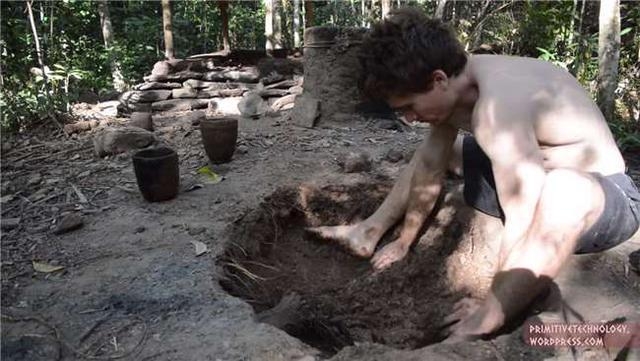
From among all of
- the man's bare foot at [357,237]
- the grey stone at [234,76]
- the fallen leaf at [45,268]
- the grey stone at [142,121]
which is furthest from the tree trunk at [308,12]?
the fallen leaf at [45,268]

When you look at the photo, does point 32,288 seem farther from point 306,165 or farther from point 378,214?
point 306,165

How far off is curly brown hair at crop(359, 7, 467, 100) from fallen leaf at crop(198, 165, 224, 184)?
5.67 feet

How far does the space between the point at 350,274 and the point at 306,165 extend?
1.10 metres

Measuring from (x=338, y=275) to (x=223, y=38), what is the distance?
7667 mm

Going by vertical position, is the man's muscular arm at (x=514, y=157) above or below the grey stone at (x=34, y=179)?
above

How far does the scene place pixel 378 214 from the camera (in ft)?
9.29

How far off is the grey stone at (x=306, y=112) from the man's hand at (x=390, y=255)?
7.87 ft

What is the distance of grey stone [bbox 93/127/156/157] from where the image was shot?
13.5 ft

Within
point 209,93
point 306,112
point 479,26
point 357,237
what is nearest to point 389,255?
point 357,237

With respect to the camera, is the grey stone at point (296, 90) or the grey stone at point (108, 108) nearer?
the grey stone at point (108, 108)

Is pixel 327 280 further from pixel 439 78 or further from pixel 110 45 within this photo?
pixel 110 45

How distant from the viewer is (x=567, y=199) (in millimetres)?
1674

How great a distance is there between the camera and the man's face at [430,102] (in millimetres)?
1951

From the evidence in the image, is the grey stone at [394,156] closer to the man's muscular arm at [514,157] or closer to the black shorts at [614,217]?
the black shorts at [614,217]
